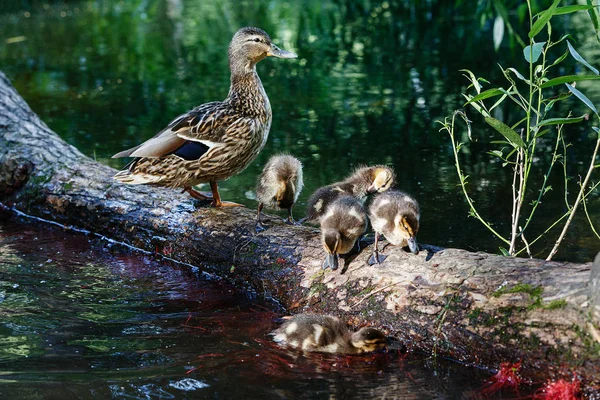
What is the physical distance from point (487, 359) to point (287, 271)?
1.37m

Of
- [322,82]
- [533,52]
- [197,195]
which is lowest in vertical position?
[197,195]

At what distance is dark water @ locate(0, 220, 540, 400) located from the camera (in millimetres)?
3850

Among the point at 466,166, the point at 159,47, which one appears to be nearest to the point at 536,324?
the point at 466,166

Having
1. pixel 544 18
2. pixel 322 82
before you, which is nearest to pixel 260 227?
pixel 544 18

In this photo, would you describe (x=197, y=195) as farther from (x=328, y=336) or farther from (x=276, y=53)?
(x=328, y=336)

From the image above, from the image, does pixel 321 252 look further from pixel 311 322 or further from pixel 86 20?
pixel 86 20

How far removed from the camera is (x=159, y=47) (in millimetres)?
15133

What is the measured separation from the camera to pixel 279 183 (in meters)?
5.41

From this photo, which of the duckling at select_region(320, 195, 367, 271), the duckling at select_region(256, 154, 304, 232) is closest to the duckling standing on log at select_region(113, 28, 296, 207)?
the duckling at select_region(256, 154, 304, 232)

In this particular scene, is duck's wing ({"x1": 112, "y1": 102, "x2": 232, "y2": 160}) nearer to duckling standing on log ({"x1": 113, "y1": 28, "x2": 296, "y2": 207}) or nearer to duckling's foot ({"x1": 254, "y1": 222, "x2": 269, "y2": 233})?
duckling standing on log ({"x1": 113, "y1": 28, "x2": 296, "y2": 207})

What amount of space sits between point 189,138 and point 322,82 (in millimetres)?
6249

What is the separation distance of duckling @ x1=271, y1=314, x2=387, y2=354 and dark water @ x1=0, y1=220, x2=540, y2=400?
0.17 ft

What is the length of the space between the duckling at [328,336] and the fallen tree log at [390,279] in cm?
18

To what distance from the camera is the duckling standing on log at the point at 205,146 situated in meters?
5.49
